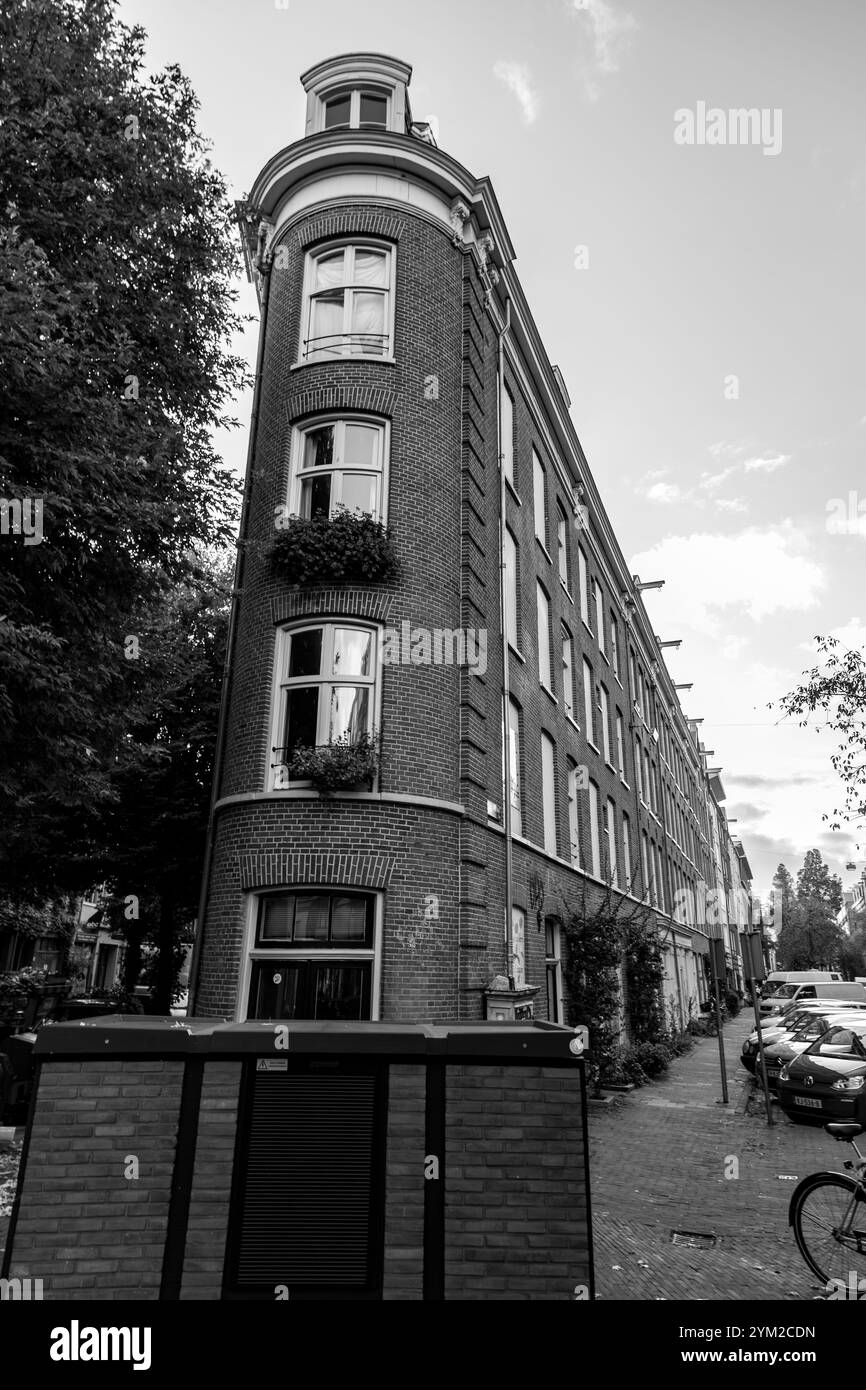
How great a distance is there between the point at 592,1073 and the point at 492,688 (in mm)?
7639

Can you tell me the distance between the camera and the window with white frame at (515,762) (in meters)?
15.3

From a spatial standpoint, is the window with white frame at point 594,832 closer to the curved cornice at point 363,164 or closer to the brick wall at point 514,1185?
the curved cornice at point 363,164

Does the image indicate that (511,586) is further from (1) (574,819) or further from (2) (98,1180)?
(2) (98,1180)

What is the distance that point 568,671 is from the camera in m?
21.9

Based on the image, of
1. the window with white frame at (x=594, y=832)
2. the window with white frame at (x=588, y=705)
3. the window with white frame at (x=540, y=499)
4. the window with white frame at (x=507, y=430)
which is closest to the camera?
the window with white frame at (x=507, y=430)

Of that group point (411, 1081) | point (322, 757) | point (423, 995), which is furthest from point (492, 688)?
point (411, 1081)

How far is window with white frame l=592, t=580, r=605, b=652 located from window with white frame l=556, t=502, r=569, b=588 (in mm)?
3609

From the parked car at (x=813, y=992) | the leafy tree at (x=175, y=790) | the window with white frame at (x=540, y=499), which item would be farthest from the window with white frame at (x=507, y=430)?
the parked car at (x=813, y=992)

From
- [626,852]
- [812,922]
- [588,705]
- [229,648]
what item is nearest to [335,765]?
[229,648]

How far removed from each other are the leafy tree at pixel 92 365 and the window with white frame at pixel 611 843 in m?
15.2

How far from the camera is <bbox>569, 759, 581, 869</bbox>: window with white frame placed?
19484 mm

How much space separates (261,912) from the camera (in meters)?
11.2

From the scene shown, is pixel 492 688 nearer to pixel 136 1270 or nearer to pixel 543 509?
pixel 543 509

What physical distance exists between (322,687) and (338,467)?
366cm
